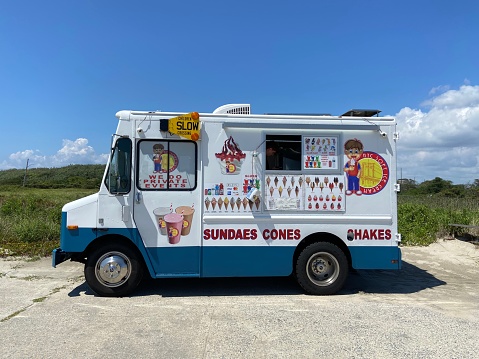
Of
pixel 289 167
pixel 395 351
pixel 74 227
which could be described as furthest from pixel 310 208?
pixel 74 227

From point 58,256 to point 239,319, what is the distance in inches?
128

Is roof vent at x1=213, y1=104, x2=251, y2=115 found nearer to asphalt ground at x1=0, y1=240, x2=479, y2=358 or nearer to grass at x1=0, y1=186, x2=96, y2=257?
asphalt ground at x1=0, y1=240, x2=479, y2=358

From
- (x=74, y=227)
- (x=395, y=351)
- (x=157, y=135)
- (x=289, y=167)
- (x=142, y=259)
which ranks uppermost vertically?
(x=157, y=135)

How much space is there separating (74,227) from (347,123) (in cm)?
488

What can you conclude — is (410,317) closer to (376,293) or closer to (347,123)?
(376,293)

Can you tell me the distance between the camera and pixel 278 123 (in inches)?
255

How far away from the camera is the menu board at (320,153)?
6.50 m

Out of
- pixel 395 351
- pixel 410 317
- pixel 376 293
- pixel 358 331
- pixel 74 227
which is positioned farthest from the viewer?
pixel 376 293

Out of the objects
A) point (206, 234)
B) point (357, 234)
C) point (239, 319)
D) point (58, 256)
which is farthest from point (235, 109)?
point (58, 256)

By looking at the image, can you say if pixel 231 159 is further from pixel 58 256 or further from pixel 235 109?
pixel 58 256

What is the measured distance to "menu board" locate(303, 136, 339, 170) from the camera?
6.50m

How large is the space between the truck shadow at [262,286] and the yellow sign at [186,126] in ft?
9.01

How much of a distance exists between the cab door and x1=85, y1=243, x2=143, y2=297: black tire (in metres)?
0.36

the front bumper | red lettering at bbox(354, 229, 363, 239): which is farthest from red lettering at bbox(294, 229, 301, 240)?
the front bumper
